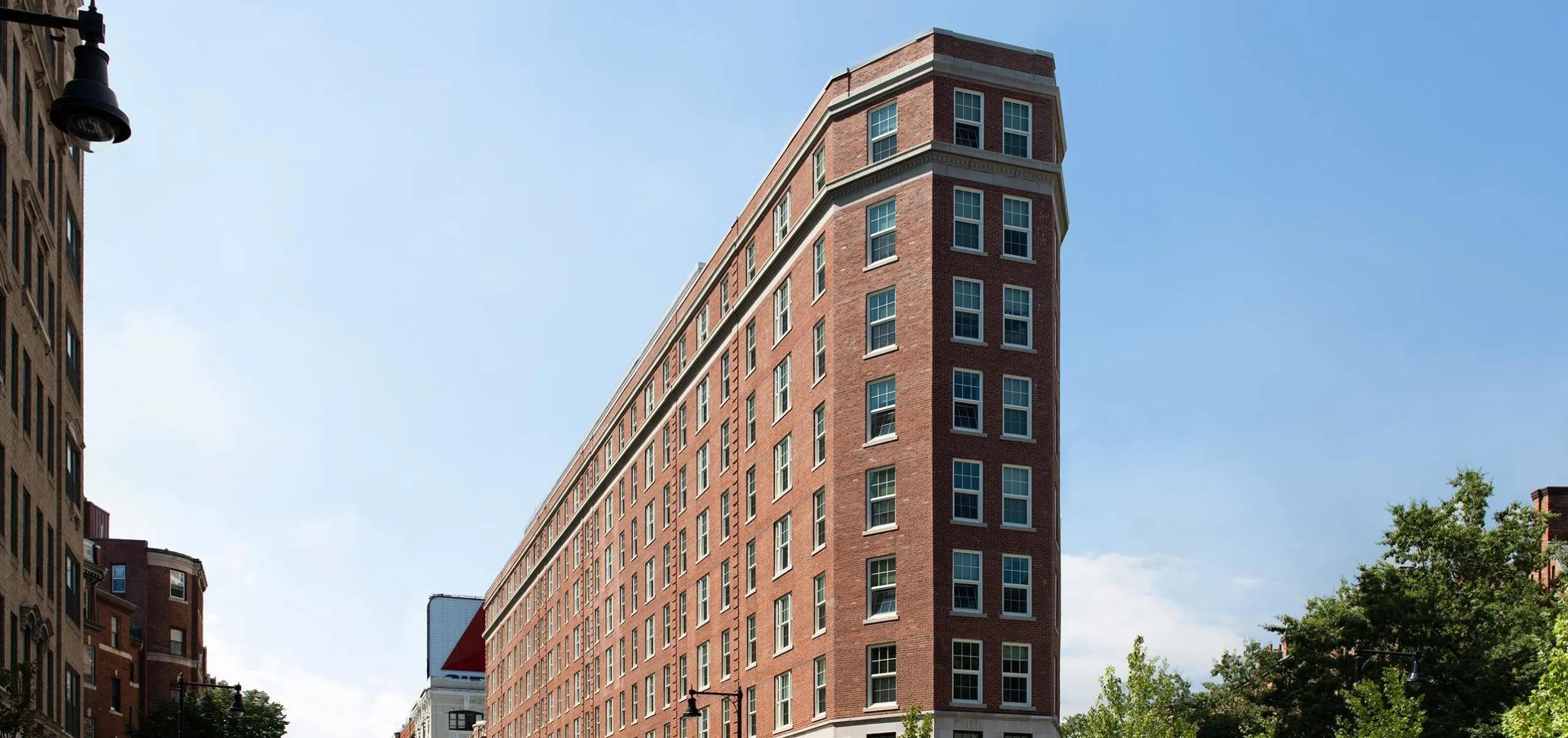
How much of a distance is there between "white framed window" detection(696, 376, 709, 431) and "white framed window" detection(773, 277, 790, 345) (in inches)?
452

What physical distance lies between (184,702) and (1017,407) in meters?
66.7

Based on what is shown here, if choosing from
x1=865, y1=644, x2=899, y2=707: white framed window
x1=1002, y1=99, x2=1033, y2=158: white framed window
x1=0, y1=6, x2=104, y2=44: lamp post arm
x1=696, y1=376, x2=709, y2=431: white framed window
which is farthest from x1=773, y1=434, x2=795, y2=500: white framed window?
x1=0, y1=6, x2=104, y2=44: lamp post arm

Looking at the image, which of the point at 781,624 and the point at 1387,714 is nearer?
the point at 1387,714

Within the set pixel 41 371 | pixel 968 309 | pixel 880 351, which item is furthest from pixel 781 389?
pixel 41 371

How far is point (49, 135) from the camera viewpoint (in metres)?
46.3

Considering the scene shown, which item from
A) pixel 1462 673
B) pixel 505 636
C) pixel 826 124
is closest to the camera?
pixel 826 124

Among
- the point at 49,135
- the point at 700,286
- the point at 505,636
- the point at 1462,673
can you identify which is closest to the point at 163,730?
the point at 505,636

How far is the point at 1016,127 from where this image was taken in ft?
172

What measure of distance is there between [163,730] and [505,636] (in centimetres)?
3890

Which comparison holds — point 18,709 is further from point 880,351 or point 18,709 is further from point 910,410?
point 880,351

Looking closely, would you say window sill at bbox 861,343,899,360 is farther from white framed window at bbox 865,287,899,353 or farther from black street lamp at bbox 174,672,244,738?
black street lamp at bbox 174,672,244,738

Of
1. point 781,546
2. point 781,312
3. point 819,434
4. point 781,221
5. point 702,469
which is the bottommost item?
point 781,546

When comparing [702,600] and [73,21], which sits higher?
[73,21]

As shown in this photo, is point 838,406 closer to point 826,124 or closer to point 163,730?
point 826,124
